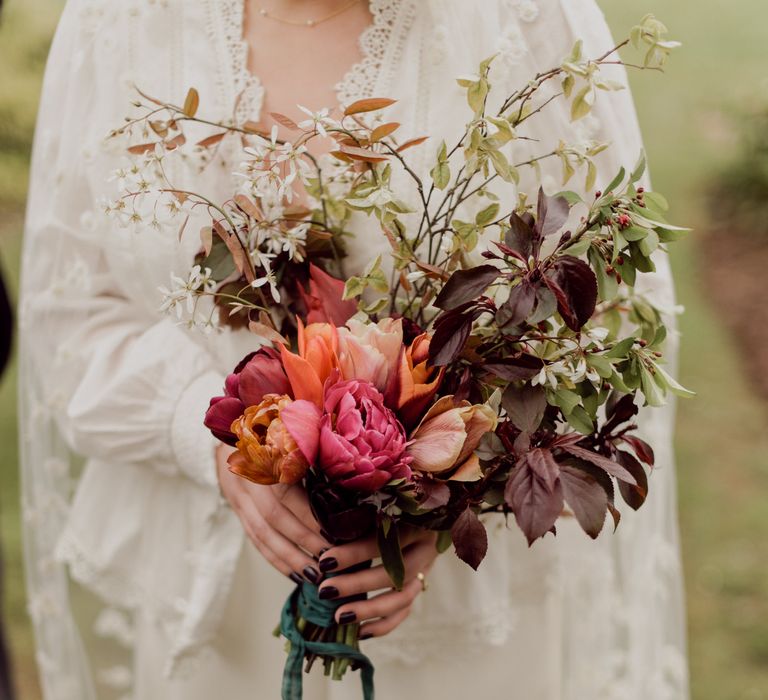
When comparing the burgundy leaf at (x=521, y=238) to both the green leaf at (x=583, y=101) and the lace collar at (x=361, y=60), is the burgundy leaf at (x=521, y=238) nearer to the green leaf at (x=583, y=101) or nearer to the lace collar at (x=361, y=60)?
the green leaf at (x=583, y=101)

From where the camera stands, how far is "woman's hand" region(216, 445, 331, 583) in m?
1.15

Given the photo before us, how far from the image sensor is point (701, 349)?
4500 millimetres

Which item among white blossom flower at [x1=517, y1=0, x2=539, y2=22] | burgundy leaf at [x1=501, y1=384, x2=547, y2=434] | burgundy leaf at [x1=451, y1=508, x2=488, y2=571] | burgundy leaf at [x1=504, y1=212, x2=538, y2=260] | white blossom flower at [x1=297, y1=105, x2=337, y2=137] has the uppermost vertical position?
white blossom flower at [x1=517, y1=0, x2=539, y2=22]

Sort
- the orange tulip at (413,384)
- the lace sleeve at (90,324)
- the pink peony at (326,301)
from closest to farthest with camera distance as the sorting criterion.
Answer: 1. the orange tulip at (413,384)
2. the pink peony at (326,301)
3. the lace sleeve at (90,324)

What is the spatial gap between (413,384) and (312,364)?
0.10 meters

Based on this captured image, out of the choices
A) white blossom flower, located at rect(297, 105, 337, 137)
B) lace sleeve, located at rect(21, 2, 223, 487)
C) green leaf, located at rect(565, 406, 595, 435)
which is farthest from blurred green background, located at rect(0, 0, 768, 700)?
white blossom flower, located at rect(297, 105, 337, 137)

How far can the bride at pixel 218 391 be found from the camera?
1.35 meters

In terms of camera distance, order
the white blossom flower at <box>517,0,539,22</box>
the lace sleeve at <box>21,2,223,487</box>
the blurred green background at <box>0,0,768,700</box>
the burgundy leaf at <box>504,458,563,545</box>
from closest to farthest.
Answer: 1. the burgundy leaf at <box>504,458,563,545</box>
2. the white blossom flower at <box>517,0,539,22</box>
3. the lace sleeve at <box>21,2,223,487</box>
4. the blurred green background at <box>0,0,768,700</box>

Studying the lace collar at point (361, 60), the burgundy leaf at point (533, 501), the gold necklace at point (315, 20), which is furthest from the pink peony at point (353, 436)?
the gold necklace at point (315, 20)

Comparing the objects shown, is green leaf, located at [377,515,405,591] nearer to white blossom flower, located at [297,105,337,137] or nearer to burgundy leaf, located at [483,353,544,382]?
burgundy leaf, located at [483,353,544,382]

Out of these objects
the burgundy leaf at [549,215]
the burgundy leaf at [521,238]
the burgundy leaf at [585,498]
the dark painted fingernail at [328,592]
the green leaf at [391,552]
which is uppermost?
the burgundy leaf at [549,215]

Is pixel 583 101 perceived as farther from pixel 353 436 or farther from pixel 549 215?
pixel 353 436

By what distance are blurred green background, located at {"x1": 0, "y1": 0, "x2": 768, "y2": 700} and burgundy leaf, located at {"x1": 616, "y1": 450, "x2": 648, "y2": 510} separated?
2136mm

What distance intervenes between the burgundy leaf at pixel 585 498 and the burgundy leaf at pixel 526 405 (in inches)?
2.3
